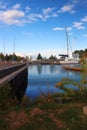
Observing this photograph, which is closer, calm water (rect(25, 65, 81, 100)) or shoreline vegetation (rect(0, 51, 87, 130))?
shoreline vegetation (rect(0, 51, 87, 130))

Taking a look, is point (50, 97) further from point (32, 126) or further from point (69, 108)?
point (32, 126)

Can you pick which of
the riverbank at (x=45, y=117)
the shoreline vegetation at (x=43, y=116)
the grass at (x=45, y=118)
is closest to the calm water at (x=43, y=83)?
the shoreline vegetation at (x=43, y=116)

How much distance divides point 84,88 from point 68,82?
1168 millimetres

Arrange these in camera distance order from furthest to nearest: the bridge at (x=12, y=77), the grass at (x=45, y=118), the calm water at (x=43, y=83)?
the calm water at (x=43, y=83), the bridge at (x=12, y=77), the grass at (x=45, y=118)

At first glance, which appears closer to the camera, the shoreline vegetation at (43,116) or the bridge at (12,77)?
the shoreline vegetation at (43,116)

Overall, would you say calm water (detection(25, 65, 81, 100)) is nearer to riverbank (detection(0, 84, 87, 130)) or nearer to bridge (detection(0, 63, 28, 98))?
bridge (detection(0, 63, 28, 98))

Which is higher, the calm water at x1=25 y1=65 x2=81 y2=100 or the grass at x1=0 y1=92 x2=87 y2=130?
the grass at x1=0 y1=92 x2=87 y2=130

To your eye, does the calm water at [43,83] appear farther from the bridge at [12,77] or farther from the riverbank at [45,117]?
the riverbank at [45,117]

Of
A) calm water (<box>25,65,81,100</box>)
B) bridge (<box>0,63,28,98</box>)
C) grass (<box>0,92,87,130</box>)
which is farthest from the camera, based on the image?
calm water (<box>25,65,81,100</box>)

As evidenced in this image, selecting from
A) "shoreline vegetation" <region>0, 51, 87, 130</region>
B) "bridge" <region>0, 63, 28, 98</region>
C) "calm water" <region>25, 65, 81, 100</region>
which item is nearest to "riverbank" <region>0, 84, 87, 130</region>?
"shoreline vegetation" <region>0, 51, 87, 130</region>

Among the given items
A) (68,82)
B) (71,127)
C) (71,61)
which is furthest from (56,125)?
(71,61)

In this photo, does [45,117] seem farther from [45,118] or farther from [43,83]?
[43,83]

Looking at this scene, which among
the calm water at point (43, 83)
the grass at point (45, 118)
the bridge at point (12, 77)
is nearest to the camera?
the grass at point (45, 118)

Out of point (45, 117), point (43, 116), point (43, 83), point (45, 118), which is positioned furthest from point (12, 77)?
point (43, 83)
